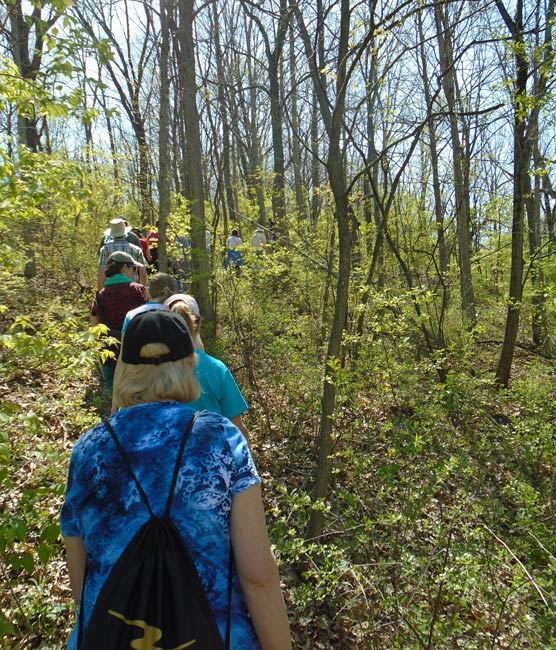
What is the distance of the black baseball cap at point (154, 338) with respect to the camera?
148 centimetres

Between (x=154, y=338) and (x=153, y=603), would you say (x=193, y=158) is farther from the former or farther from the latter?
(x=153, y=603)

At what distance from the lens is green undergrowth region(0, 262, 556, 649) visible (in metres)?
2.68

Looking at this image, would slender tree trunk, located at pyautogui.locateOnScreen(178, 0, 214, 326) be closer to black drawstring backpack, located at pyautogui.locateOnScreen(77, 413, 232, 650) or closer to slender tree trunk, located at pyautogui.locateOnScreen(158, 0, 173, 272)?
slender tree trunk, located at pyautogui.locateOnScreen(158, 0, 173, 272)

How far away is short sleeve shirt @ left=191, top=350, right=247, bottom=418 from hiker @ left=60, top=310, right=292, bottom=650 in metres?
1.30

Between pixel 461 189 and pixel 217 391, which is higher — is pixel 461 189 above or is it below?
above

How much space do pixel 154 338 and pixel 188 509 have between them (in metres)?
0.55

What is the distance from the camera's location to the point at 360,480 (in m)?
4.27

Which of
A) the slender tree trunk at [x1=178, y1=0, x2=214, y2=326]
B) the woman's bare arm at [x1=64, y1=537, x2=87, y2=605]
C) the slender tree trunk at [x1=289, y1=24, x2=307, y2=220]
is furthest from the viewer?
the slender tree trunk at [x1=289, y1=24, x2=307, y2=220]

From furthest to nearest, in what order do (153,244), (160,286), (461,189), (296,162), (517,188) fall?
(296,162) < (153,244) < (461,189) < (517,188) < (160,286)

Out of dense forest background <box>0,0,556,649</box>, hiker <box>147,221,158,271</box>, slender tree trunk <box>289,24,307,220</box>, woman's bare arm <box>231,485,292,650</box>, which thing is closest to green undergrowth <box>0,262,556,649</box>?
dense forest background <box>0,0,556,649</box>

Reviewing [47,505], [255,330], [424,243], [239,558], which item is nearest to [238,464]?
[239,558]

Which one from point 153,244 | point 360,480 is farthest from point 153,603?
point 153,244

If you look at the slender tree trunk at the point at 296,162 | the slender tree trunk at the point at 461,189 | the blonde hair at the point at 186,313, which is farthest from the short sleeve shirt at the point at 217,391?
the slender tree trunk at the point at 296,162

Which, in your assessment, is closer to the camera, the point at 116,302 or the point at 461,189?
the point at 116,302
